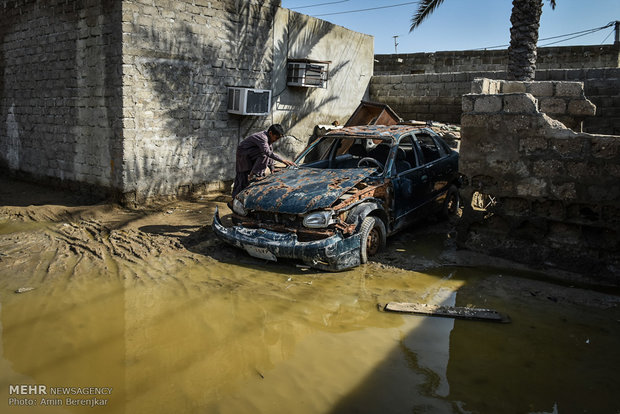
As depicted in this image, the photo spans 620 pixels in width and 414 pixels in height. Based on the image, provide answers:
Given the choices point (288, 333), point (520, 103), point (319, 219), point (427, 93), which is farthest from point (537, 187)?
point (427, 93)

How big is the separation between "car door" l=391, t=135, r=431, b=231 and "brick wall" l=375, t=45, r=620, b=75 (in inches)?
444

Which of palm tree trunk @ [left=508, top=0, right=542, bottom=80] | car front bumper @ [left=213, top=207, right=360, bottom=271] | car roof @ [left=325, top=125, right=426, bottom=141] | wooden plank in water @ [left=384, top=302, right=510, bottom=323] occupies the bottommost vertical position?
wooden plank in water @ [left=384, top=302, right=510, bottom=323]

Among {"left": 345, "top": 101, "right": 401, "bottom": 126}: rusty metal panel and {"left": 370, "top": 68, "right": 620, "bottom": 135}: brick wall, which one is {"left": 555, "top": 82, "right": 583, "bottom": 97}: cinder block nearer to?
{"left": 370, "top": 68, "right": 620, "bottom": 135}: brick wall

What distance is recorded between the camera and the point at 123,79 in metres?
8.42

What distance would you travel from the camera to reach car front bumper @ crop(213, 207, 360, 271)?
225 inches

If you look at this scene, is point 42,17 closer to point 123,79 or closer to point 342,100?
point 123,79

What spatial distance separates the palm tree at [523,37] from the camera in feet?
34.1

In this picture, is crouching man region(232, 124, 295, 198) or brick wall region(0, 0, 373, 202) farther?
brick wall region(0, 0, 373, 202)

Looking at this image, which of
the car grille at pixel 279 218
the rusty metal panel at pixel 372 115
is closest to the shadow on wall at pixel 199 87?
the rusty metal panel at pixel 372 115

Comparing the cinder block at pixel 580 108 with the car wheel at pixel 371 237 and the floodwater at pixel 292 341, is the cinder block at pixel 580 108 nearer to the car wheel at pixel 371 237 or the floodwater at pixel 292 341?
the floodwater at pixel 292 341

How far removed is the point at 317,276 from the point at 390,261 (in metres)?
1.10

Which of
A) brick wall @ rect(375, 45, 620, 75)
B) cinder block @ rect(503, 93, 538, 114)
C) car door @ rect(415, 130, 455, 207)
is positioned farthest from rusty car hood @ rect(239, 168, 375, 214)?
brick wall @ rect(375, 45, 620, 75)

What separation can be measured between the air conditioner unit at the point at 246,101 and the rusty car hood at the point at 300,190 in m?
3.59

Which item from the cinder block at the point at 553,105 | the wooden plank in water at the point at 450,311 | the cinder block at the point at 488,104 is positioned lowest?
the wooden plank in water at the point at 450,311
